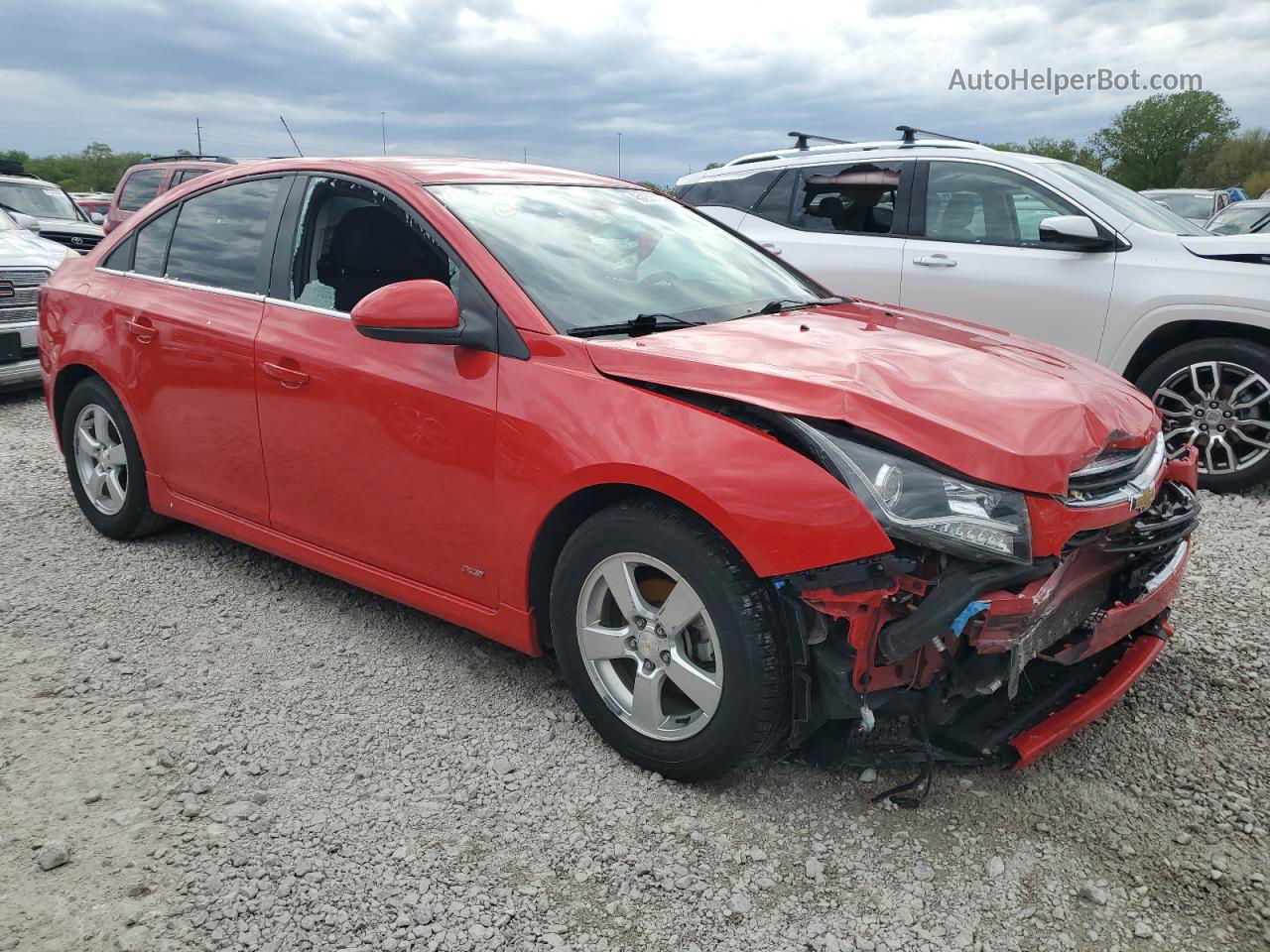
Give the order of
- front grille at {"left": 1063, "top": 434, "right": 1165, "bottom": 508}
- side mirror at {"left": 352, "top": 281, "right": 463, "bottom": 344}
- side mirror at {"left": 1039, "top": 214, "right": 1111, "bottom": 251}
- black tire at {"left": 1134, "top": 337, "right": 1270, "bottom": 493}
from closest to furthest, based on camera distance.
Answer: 1. front grille at {"left": 1063, "top": 434, "right": 1165, "bottom": 508}
2. side mirror at {"left": 352, "top": 281, "right": 463, "bottom": 344}
3. black tire at {"left": 1134, "top": 337, "right": 1270, "bottom": 493}
4. side mirror at {"left": 1039, "top": 214, "right": 1111, "bottom": 251}

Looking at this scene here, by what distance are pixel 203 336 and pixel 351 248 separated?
770 millimetres

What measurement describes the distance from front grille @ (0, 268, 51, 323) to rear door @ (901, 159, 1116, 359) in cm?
676

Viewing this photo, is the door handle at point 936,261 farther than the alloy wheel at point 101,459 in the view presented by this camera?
Yes

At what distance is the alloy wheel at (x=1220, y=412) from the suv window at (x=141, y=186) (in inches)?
536

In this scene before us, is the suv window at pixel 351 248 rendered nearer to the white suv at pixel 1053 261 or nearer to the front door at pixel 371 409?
the front door at pixel 371 409

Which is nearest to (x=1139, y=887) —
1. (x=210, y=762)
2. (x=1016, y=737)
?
(x=1016, y=737)

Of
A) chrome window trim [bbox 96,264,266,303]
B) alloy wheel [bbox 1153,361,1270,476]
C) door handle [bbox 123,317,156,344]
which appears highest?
chrome window trim [bbox 96,264,266,303]

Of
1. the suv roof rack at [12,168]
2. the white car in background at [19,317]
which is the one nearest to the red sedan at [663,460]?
the white car in background at [19,317]

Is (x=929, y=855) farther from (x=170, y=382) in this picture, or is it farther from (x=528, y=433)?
(x=170, y=382)

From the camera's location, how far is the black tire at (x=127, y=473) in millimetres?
4398

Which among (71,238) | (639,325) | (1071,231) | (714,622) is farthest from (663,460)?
(71,238)

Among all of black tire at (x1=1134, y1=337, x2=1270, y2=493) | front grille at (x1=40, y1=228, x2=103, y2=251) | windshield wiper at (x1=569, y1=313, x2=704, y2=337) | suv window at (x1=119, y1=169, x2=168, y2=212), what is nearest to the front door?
windshield wiper at (x1=569, y1=313, x2=704, y2=337)

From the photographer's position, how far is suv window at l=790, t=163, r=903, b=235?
6.66 meters

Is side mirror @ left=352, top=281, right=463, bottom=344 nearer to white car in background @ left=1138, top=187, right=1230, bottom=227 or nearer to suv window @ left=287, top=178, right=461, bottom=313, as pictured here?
suv window @ left=287, top=178, right=461, bottom=313
